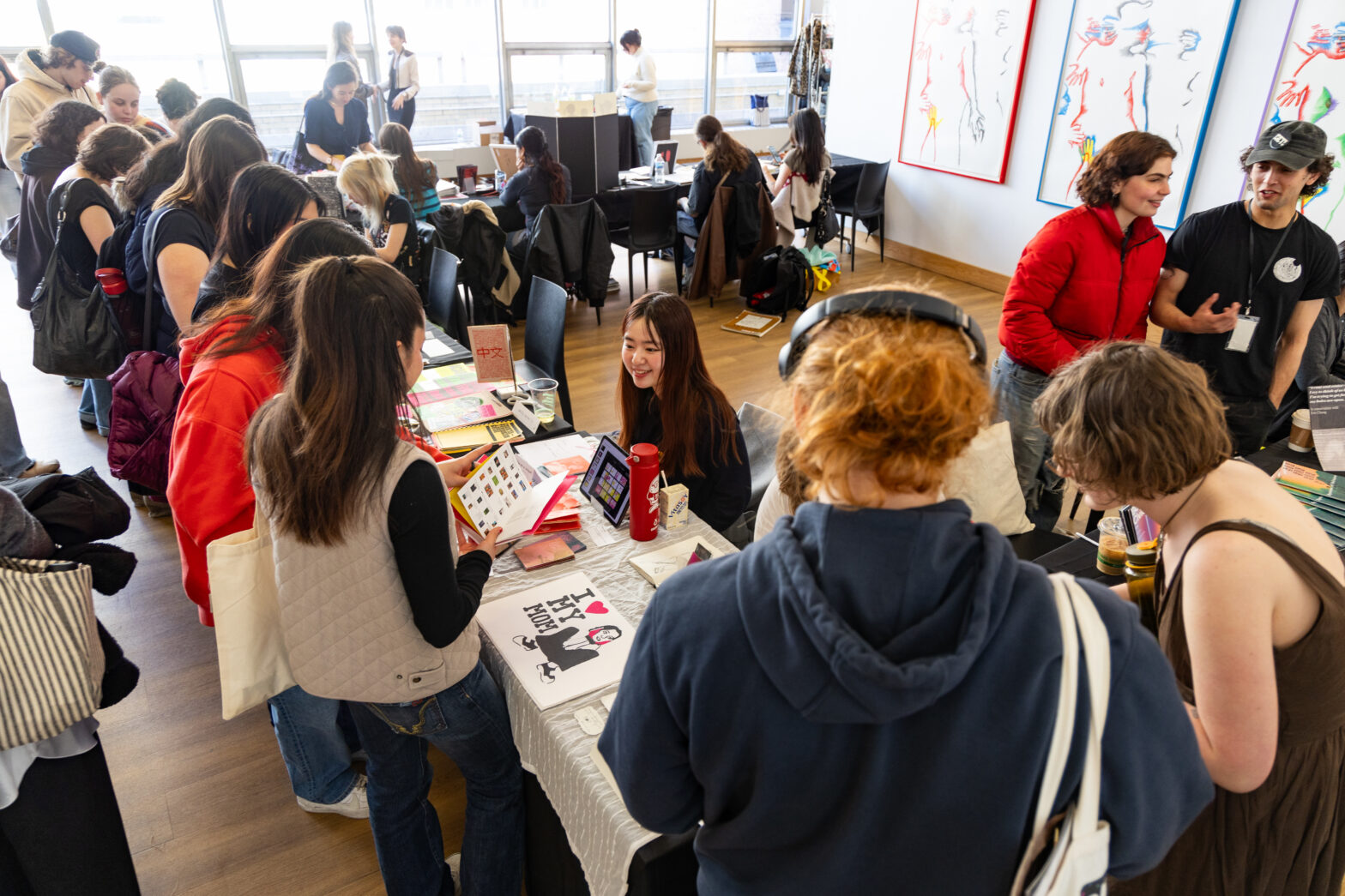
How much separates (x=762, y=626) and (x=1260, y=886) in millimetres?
1143

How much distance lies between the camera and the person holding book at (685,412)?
2115 millimetres

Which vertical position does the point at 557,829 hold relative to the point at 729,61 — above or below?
below

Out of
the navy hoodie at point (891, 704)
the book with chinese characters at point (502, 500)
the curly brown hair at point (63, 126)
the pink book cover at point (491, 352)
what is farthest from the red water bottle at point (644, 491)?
the curly brown hair at point (63, 126)

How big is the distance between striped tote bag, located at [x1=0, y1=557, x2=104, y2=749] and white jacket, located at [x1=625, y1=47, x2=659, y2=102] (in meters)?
8.28

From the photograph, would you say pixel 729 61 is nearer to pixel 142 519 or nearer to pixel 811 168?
pixel 811 168

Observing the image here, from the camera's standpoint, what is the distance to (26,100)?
14.3 ft

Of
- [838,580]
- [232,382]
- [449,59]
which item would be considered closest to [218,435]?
[232,382]

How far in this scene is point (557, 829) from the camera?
156cm

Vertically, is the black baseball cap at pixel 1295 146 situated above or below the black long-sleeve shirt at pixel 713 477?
above

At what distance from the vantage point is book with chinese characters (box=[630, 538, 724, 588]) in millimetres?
1797

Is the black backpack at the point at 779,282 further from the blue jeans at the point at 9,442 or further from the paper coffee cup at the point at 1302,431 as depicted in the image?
the blue jeans at the point at 9,442

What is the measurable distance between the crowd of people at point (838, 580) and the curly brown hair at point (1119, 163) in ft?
0.04

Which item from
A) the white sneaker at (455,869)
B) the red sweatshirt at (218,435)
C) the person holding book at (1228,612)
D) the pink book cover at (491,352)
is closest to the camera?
the person holding book at (1228,612)

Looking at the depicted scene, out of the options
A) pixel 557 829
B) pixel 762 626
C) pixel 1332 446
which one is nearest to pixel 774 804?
pixel 762 626
